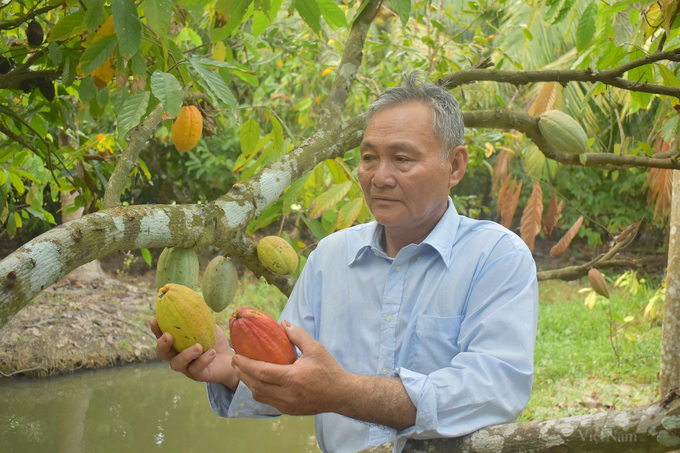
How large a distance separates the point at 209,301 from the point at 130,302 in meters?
4.27

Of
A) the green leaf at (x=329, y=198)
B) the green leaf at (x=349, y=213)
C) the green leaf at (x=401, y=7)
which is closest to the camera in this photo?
the green leaf at (x=401, y=7)

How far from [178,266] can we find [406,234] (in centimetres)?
54

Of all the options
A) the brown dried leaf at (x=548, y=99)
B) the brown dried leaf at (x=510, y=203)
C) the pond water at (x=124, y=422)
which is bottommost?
the pond water at (x=124, y=422)

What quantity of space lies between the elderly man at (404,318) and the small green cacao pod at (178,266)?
0.72 ft

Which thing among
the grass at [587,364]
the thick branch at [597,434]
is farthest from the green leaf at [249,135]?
the grass at [587,364]

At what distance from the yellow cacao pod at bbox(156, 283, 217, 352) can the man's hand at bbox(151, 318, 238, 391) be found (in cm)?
1

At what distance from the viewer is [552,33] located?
751 centimetres

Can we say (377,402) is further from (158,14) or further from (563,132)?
(563,132)

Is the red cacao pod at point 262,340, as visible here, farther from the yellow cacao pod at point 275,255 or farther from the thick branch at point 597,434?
the yellow cacao pod at point 275,255

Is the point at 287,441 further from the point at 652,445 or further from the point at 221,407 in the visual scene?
the point at 652,445

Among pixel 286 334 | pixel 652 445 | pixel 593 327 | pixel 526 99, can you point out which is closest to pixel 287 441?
pixel 286 334

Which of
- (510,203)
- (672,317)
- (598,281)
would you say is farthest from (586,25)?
(672,317)

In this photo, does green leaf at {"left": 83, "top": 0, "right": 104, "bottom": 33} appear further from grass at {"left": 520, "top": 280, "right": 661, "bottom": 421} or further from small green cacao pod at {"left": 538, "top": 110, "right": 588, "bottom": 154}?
grass at {"left": 520, "top": 280, "right": 661, "bottom": 421}

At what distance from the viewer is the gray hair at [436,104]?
1165 millimetres
